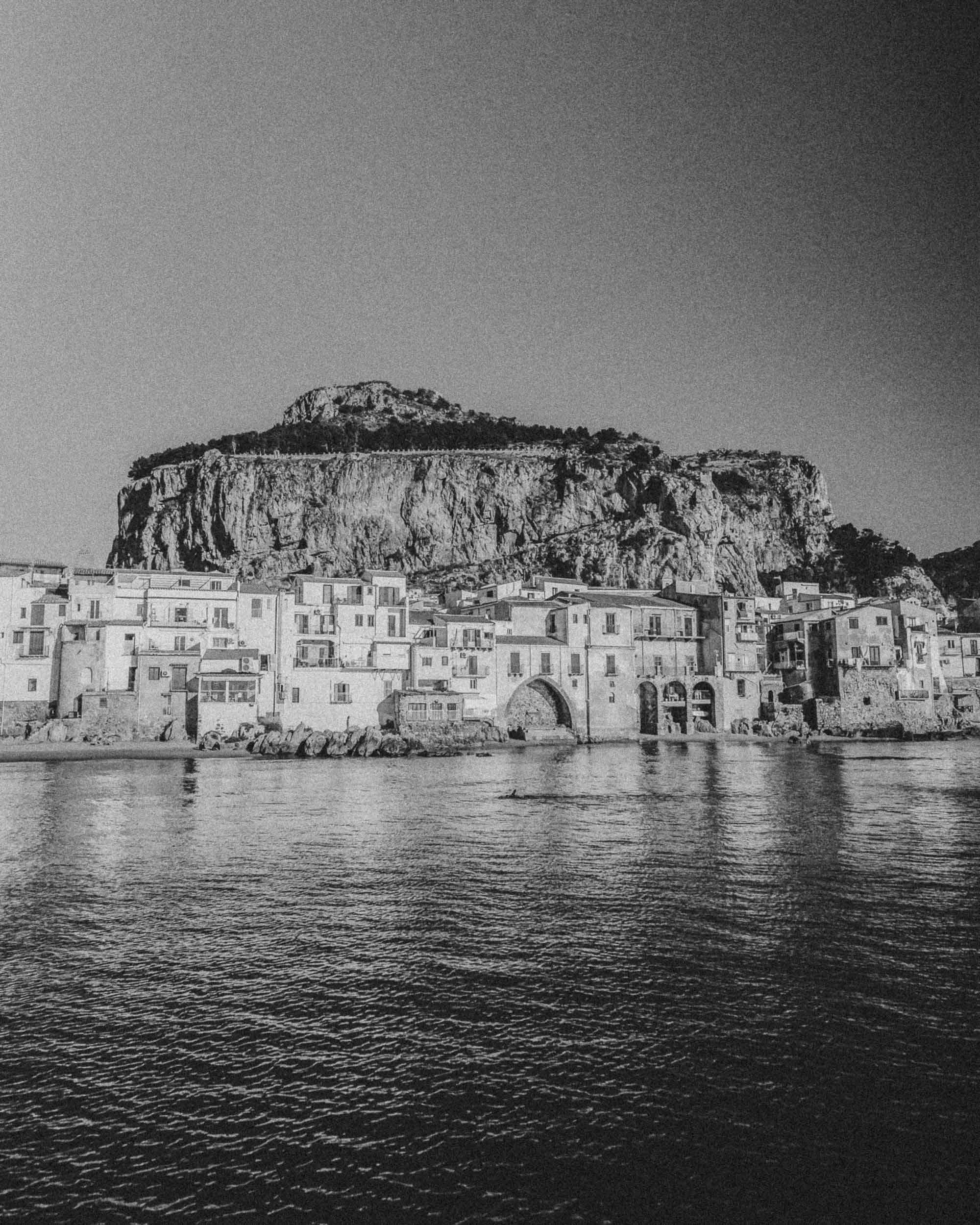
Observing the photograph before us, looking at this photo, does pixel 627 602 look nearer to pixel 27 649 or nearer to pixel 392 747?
pixel 392 747

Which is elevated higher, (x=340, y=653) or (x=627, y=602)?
(x=627, y=602)

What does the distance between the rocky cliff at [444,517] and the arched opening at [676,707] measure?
41.1 m

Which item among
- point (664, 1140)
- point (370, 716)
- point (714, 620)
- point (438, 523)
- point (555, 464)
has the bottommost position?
point (664, 1140)

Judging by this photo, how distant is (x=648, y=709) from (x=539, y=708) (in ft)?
38.0

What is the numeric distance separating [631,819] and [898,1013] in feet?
60.3

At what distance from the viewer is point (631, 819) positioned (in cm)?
3033

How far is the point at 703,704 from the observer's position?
7769 cm

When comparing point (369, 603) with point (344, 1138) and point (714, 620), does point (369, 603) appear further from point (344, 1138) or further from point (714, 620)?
point (344, 1138)

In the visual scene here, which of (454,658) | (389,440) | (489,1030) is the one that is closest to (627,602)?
(454,658)

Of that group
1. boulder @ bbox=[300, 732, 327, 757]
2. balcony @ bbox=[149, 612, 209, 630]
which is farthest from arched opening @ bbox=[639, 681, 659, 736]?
balcony @ bbox=[149, 612, 209, 630]

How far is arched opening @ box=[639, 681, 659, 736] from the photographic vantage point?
75.9 m

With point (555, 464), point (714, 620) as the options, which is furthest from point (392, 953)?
point (555, 464)

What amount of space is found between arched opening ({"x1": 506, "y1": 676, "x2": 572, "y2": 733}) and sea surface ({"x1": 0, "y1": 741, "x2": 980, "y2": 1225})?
44100 millimetres

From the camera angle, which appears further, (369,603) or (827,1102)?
(369,603)
